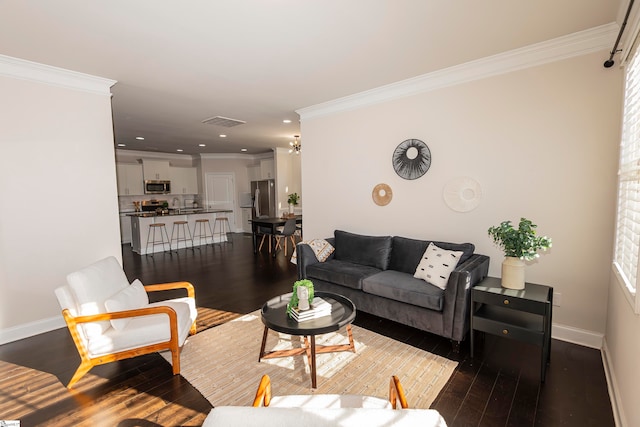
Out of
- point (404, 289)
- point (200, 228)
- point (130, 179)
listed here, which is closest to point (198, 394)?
point (404, 289)

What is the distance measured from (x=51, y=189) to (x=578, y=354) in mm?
5544

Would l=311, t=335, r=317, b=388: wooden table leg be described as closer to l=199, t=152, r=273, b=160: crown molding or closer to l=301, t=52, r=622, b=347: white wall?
l=301, t=52, r=622, b=347: white wall

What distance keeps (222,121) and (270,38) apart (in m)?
3.30

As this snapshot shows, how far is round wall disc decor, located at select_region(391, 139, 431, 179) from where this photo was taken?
3775mm

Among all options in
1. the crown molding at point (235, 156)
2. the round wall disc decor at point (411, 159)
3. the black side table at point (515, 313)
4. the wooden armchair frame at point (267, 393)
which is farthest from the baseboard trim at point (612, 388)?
the crown molding at point (235, 156)

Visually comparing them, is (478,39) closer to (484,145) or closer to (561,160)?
(484,145)

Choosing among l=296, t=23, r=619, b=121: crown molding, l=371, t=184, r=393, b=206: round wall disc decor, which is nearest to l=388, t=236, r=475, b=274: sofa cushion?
l=371, t=184, r=393, b=206: round wall disc decor

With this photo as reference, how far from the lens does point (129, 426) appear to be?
1.94 metres

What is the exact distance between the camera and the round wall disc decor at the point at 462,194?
11.1ft

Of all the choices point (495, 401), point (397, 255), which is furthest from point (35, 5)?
point (495, 401)

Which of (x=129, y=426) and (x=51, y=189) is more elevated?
(x=51, y=189)

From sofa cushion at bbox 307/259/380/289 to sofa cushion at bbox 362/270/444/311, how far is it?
0.12 metres

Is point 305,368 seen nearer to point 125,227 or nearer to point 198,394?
point 198,394

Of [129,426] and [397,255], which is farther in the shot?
[397,255]
